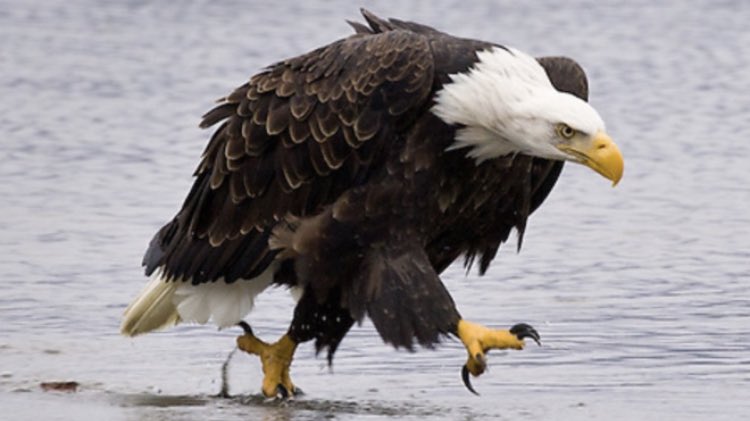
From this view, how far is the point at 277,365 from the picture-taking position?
7.29 metres

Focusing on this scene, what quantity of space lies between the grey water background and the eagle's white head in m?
0.83

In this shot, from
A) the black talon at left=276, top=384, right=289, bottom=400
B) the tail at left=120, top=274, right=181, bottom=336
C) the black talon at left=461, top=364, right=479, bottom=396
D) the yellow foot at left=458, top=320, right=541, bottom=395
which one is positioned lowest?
the black talon at left=276, top=384, right=289, bottom=400

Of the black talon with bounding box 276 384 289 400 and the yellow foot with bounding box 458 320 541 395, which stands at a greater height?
the yellow foot with bounding box 458 320 541 395

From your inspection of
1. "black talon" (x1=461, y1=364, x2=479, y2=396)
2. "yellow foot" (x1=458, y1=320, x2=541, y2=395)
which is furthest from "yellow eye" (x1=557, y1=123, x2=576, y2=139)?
"black talon" (x1=461, y1=364, x2=479, y2=396)

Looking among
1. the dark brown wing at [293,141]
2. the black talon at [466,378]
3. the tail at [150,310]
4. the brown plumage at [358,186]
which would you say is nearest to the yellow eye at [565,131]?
the brown plumage at [358,186]

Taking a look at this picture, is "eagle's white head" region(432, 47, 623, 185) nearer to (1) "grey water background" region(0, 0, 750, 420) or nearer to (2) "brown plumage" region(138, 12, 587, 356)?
(2) "brown plumage" region(138, 12, 587, 356)

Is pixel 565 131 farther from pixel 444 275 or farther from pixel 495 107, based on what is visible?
pixel 444 275

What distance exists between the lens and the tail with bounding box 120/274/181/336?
24.5 ft

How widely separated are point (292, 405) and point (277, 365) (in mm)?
271

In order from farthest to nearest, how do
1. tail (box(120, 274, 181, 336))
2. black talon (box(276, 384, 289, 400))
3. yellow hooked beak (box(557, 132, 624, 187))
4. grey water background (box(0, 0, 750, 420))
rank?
tail (box(120, 274, 181, 336)), black talon (box(276, 384, 289, 400)), grey water background (box(0, 0, 750, 420)), yellow hooked beak (box(557, 132, 624, 187))

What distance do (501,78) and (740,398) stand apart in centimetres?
129

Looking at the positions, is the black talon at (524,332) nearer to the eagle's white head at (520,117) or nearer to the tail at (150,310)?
the eagle's white head at (520,117)

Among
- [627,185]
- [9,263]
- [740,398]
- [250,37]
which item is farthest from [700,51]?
[740,398]

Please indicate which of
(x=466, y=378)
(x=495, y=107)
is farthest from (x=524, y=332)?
(x=495, y=107)
